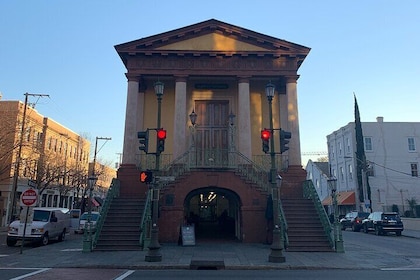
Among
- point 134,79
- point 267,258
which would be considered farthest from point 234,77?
point 267,258

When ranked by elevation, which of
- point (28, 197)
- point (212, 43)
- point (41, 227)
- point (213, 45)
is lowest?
point (41, 227)

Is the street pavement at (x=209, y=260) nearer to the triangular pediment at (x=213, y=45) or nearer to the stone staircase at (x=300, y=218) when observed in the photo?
the stone staircase at (x=300, y=218)

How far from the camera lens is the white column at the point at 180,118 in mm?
20781

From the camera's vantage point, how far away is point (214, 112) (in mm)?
23641

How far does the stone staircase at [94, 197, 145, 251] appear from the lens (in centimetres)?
1622

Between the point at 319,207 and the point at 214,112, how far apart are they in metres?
9.18

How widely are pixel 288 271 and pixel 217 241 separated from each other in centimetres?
825

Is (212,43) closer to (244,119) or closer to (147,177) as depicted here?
(244,119)

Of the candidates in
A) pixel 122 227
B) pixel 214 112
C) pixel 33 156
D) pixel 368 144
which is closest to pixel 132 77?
pixel 214 112

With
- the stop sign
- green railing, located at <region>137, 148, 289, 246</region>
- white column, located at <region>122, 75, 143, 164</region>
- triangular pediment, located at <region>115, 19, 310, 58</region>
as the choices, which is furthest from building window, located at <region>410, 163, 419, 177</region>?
the stop sign

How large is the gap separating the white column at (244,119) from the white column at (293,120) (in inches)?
93.8

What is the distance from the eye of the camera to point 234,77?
22.3 meters

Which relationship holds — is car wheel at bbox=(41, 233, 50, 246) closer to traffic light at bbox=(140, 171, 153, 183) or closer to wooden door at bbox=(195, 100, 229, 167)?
wooden door at bbox=(195, 100, 229, 167)

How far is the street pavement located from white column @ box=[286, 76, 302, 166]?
621cm
